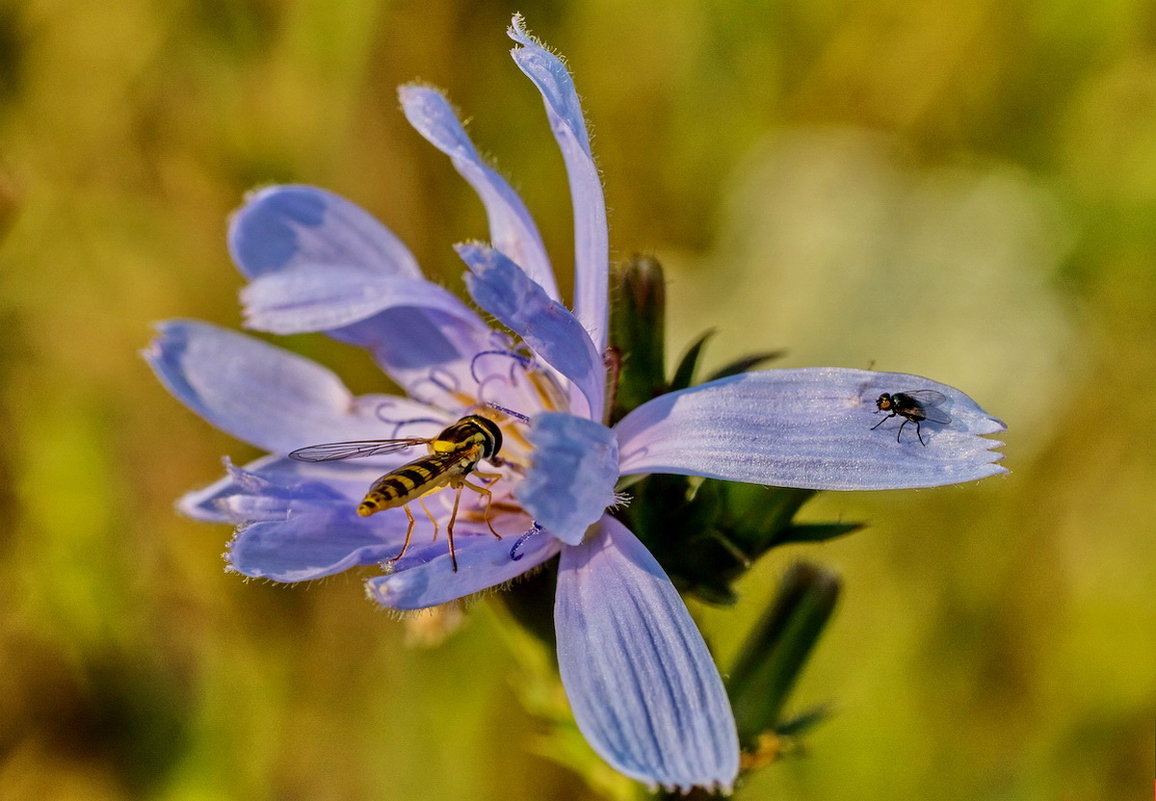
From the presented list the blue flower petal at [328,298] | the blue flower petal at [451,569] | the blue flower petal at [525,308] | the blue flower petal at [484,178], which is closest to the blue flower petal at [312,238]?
the blue flower petal at [328,298]

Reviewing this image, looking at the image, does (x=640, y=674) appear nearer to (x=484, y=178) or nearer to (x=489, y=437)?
(x=489, y=437)

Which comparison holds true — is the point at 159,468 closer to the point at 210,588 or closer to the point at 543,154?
the point at 210,588

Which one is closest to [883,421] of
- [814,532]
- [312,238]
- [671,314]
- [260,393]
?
[814,532]

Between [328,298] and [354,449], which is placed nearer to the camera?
[328,298]

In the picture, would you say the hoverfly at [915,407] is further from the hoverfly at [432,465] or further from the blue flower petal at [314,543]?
the blue flower petal at [314,543]

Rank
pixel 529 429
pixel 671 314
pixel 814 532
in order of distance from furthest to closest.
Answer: pixel 671 314 → pixel 814 532 → pixel 529 429

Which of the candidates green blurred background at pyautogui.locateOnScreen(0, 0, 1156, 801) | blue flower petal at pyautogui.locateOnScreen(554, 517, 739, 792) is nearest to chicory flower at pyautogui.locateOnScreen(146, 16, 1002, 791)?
blue flower petal at pyautogui.locateOnScreen(554, 517, 739, 792)

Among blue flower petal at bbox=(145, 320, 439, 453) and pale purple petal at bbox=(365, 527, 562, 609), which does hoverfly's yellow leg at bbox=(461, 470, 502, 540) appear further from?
blue flower petal at bbox=(145, 320, 439, 453)
